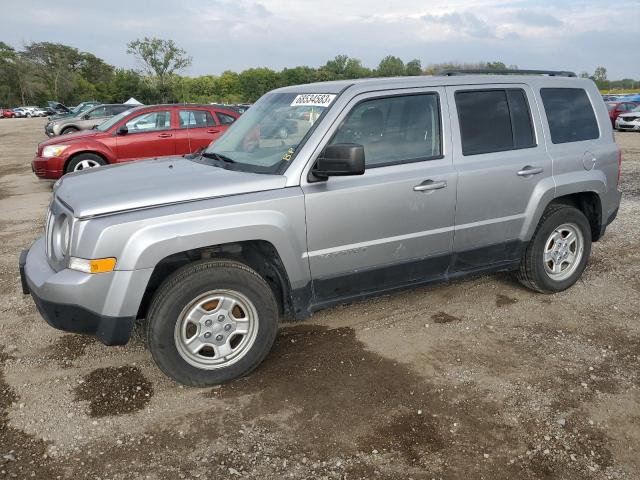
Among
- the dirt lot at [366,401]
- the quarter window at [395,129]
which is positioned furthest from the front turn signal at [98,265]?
the quarter window at [395,129]

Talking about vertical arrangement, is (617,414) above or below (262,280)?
below

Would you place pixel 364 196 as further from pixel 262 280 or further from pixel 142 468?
pixel 142 468

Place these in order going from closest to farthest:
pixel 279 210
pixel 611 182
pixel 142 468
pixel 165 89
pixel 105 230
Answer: pixel 142 468 → pixel 105 230 → pixel 279 210 → pixel 611 182 → pixel 165 89

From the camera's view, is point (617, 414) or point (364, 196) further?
point (364, 196)

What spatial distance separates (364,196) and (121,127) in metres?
8.12

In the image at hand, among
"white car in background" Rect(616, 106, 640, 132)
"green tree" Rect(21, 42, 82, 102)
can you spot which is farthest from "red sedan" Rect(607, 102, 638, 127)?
"green tree" Rect(21, 42, 82, 102)

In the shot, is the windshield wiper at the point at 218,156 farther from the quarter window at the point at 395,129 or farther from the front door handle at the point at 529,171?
the front door handle at the point at 529,171

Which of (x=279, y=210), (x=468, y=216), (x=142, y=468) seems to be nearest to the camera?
(x=142, y=468)

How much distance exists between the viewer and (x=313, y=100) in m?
3.83

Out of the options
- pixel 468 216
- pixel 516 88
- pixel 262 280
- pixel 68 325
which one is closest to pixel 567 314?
pixel 468 216

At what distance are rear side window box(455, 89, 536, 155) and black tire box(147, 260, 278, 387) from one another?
6.26 ft

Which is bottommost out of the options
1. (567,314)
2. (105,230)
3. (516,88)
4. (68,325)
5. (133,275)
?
(567,314)

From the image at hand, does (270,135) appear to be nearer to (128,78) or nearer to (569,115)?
(569,115)

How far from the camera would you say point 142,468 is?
8.86 feet
